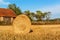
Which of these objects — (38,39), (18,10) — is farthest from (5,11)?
(38,39)

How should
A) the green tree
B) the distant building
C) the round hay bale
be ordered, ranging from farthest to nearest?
the green tree, the distant building, the round hay bale

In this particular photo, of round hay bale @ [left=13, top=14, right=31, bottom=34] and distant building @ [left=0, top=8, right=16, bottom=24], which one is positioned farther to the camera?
distant building @ [left=0, top=8, right=16, bottom=24]

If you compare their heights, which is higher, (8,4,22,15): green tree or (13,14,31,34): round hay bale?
(8,4,22,15): green tree

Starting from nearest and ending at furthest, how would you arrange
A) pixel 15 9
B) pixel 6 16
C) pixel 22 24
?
pixel 22 24 → pixel 6 16 → pixel 15 9

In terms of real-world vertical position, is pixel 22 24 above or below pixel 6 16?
below

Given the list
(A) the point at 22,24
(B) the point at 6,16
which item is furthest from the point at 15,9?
(A) the point at 22,24

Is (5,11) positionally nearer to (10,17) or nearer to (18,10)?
(10,17)

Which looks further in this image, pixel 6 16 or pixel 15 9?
pixel 15 9

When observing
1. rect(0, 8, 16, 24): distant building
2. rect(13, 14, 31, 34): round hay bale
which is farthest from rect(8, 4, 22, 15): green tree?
rect(13, 14, 31, 34): round hay bale

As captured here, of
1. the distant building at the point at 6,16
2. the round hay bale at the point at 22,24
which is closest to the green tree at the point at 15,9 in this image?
the distant building at the point at 6,16

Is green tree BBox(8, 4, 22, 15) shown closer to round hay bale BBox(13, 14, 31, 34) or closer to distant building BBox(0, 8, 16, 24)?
distant building BBox(0, 8, 16, 24)

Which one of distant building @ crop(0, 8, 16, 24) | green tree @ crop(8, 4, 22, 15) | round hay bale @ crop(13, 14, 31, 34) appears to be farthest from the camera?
green tree @ crop(8, 4, 22, 15)

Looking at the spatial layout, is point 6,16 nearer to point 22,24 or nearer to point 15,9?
point 15,9

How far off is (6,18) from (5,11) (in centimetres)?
330
